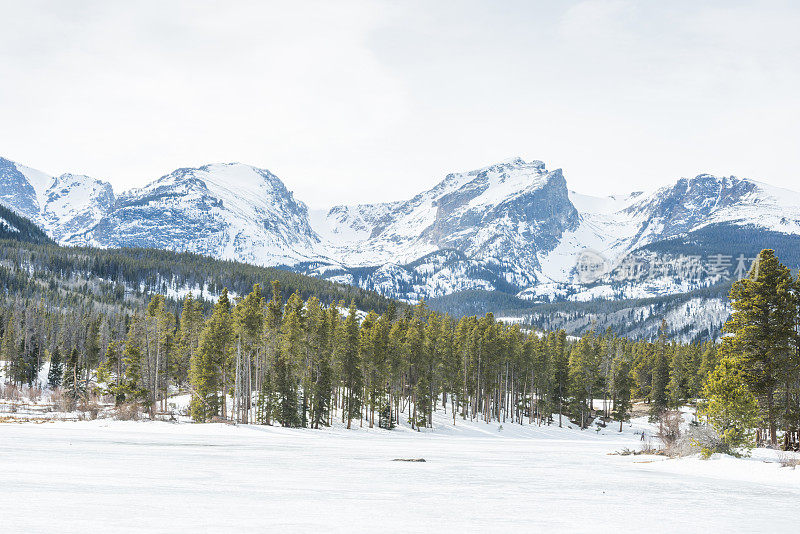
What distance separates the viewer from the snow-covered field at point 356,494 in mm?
9133

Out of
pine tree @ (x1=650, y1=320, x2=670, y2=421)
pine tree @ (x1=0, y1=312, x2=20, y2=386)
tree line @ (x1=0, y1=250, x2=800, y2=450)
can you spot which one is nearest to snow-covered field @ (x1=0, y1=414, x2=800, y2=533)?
tree line @ (x1=0, y1=250, x2=800, y2=450)

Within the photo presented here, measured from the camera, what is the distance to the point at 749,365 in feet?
106

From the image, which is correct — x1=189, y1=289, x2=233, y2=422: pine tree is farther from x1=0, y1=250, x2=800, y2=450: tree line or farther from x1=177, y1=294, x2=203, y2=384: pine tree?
x1=177, y1=294, x2=203, y2=384: pine tree

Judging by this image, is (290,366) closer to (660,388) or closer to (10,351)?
(10,351)

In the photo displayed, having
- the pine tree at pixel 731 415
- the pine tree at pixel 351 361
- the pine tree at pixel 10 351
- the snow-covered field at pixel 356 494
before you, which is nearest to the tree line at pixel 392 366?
the pine tree at pixel 731 415

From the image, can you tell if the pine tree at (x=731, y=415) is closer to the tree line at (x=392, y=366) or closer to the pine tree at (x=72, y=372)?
the tree line at (x=392, y=366)

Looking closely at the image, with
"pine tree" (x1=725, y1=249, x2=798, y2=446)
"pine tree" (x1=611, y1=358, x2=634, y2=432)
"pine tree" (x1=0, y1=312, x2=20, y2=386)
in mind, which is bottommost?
"pine tree" (x1=611, y1=358, x2=634, y2=432)

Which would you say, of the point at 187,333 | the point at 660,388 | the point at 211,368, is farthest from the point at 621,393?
the point at 187,333

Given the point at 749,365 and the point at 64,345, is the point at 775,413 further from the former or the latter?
the point at 64,345

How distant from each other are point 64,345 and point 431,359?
77.0m

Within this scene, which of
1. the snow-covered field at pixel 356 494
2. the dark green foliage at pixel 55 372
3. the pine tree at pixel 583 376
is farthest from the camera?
the dark green foliage at pixel 55 372

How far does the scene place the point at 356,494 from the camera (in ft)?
41.5

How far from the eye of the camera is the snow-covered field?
Answer: 30.0 feet

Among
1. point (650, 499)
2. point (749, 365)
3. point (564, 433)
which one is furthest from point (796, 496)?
point (564, 433)
